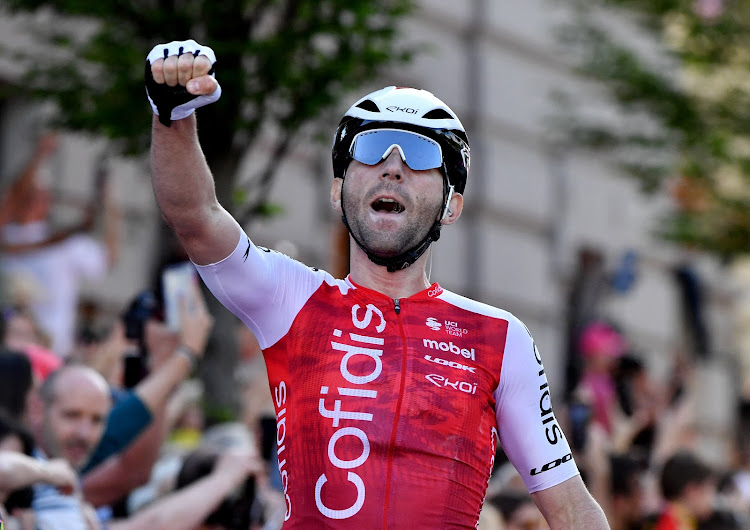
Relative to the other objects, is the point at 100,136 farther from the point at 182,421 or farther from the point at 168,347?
the point at 168,347

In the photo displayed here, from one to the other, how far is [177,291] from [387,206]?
7.92 feet

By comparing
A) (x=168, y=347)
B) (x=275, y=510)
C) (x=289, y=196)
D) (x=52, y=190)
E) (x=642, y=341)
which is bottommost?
(x=642, y=341)

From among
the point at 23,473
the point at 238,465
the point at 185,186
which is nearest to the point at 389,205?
the point at 185,186

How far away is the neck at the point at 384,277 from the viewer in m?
4.77

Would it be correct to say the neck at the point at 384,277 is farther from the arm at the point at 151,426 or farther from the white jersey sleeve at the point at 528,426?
the arm at the point at 151,426

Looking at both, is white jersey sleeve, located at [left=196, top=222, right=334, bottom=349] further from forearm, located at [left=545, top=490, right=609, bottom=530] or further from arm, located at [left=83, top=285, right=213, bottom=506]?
arm, located at [left=83, top=285, right=213, bottom=506]

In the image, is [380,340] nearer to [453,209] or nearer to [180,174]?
[453,209]

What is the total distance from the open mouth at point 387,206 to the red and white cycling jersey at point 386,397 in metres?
Answer: 0.29

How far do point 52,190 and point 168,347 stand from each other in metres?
6.92

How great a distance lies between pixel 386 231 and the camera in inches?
184

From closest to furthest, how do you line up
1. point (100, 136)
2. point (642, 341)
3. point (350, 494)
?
1. point (350, 494)
2. point (100, 136)
3. point (642, 341)

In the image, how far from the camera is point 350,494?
434 cm

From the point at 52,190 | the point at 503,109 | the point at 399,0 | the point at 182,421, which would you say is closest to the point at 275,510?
the point at 182,421

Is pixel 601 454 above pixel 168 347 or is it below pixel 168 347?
below
